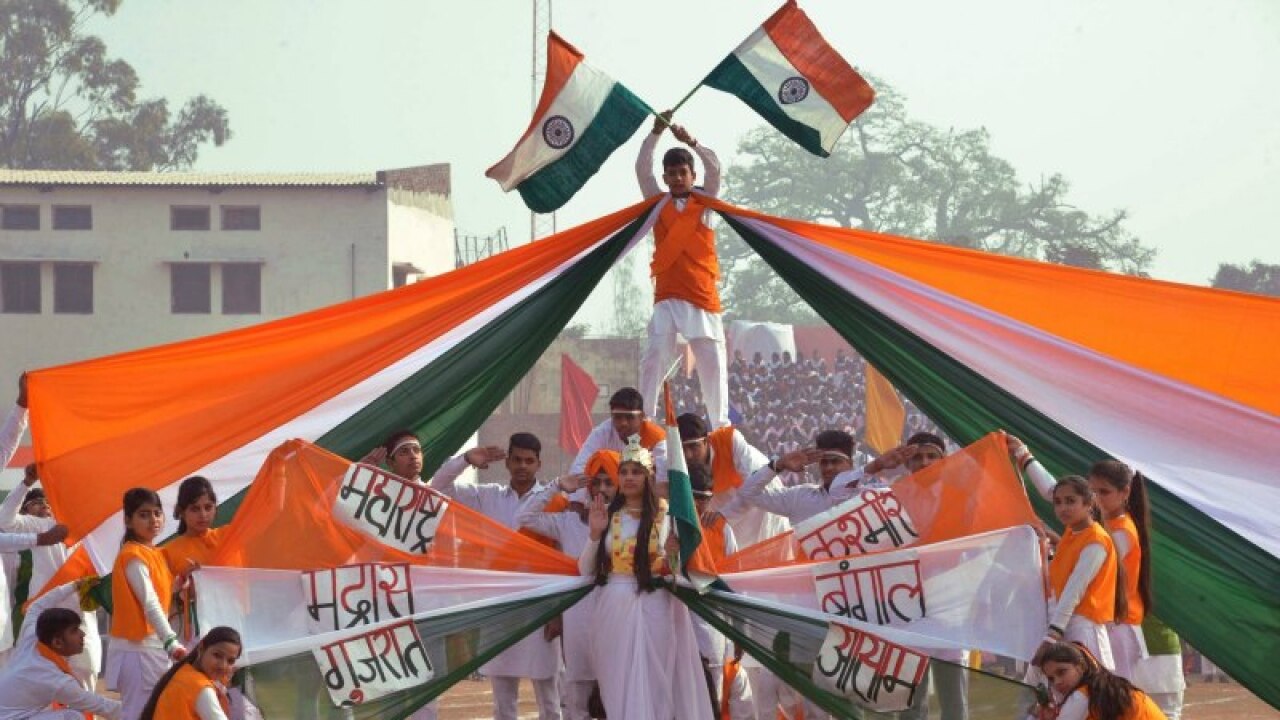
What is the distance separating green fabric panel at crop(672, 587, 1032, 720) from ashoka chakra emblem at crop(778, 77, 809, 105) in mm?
3111

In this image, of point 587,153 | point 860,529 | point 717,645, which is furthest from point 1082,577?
point 587,153

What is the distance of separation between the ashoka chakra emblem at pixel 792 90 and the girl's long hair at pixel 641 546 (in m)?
2.70

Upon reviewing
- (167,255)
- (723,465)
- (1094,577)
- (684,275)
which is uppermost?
(167,255)

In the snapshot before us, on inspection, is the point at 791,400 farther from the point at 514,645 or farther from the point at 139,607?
the point at 139,607

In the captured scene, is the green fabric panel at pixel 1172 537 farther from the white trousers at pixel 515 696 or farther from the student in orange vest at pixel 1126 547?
the white trousers at pixel 515 696

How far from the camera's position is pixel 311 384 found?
10570 mm

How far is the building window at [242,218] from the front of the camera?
119ft

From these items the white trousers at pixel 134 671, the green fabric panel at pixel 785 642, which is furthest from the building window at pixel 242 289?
the green fabric panel at pixel 785 642

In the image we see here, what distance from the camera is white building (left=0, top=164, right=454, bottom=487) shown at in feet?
118

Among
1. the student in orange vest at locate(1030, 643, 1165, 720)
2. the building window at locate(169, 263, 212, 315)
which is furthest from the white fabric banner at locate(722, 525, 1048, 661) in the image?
the building window at locate(169, 263, 212, 315)

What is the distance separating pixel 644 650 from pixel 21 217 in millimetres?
29036

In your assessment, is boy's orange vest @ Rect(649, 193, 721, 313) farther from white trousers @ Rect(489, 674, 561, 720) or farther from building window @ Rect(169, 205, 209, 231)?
building window @ Rect(169, 205, 209, 231)

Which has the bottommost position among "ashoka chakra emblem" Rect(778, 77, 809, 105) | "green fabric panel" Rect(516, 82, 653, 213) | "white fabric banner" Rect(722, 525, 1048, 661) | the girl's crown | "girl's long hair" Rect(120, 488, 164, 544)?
A: "white fabric banner" Rect(722, 525, 1048, 661)

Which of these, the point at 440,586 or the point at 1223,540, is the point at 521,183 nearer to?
the point at 440,586
